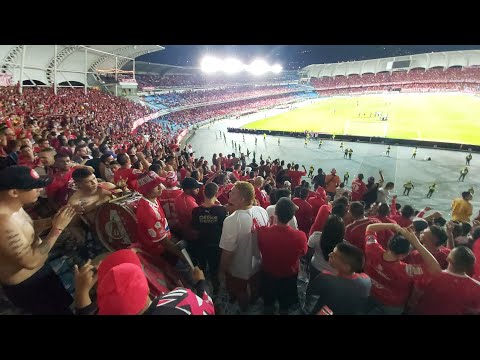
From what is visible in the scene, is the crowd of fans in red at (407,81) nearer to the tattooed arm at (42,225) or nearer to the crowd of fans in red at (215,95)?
the crowd of fans in red at (215,95)

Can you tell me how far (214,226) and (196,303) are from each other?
1.62 metres

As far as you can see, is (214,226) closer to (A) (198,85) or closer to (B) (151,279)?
(B) (151,279)

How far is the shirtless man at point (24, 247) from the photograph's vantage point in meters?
2.19

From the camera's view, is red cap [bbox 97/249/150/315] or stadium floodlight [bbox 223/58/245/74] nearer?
red cap [bbox 97/249/150/315]

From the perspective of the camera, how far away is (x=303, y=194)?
5227 mm

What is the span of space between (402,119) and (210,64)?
38.8 m

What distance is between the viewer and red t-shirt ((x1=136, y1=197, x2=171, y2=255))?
307cm

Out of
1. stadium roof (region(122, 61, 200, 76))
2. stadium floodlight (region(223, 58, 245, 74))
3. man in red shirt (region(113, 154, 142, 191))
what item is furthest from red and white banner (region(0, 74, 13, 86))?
stadium floodlight (region(223, 58, 245, 74))

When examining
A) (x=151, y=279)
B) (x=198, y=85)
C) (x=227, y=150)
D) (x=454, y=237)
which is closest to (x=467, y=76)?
(x=198, y=85)

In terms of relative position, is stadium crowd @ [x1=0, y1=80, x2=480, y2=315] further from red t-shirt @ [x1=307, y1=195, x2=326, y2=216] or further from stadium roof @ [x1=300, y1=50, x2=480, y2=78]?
stadium roof @ [x1=300, y1=50, x2=480, y2=78]

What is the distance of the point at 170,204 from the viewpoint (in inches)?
160

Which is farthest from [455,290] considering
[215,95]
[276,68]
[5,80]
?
[276,68]

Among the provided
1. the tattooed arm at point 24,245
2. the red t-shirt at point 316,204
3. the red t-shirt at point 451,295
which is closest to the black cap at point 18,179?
the tattooed arm at point 24,245

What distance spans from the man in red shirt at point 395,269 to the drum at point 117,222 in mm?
2559
